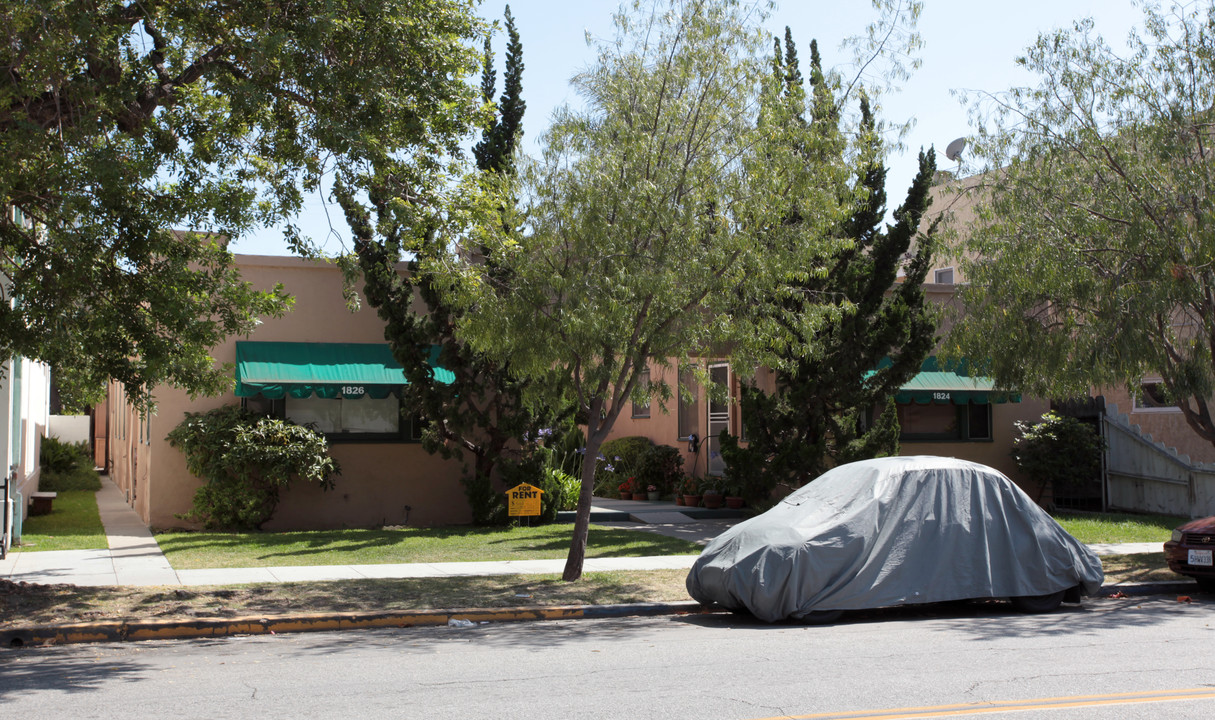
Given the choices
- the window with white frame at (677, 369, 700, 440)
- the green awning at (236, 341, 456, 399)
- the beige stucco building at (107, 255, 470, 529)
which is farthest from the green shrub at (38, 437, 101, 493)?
the window with white frame at (677, 369, 700, 440)

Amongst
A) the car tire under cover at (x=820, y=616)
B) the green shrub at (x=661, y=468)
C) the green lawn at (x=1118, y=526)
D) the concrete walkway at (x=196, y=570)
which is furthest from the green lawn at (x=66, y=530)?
the green lawn at (x=1118, y=526)

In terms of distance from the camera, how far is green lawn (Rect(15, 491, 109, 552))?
15.1 meters

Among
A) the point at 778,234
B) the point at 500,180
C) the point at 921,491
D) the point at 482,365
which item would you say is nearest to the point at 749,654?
the point at 921,491

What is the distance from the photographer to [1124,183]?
1345cm

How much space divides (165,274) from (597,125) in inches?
203

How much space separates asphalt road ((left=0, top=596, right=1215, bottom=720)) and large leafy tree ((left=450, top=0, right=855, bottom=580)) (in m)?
A: 3.35

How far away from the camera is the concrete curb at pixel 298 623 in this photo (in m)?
9.38

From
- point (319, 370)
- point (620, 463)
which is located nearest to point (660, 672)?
point (319, 370)

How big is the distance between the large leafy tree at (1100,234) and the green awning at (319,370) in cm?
924

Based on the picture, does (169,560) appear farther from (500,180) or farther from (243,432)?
(500,180)

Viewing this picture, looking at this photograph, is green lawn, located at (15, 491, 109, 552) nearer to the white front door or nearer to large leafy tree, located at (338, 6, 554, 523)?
large leafy tree, located at (338, 6, 554, 523)

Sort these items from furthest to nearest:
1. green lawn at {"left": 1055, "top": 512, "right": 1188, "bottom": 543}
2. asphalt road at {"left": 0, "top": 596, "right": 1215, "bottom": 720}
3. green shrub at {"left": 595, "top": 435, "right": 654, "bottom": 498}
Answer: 1. green shrub at {"left": 595, "top": 435, "right": 654, "bottom": 498}
2. green lawn at {"left": 1055, "top": 512, "right": 1188, "bottom": 543}
3. asphalt road at {"left": 0, "top": 596, "right": 1215, "bottom": 720}

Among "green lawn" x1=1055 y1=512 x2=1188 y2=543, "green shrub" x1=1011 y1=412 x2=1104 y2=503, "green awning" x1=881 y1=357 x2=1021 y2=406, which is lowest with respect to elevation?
"green lawn" x1=1055 y1=512 x2=1188 y2=543

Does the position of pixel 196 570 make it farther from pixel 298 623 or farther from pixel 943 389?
pixel 943 389
